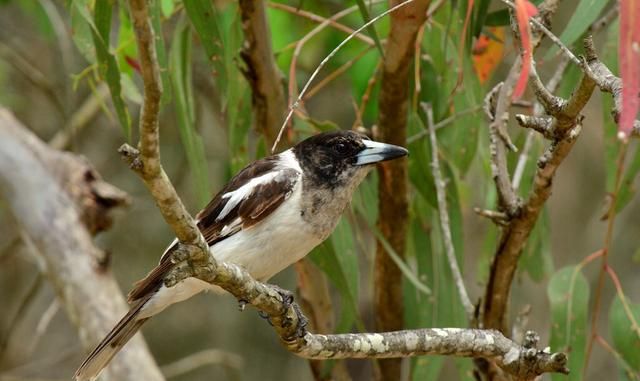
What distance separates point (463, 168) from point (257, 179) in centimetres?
68

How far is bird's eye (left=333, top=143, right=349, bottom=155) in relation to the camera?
285 centimetres

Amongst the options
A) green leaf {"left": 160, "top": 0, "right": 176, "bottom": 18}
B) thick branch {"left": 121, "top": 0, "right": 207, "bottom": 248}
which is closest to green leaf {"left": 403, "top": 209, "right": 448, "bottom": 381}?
green leaf {"left": 160, "top": 0, "right": 176, "bottom": 18}

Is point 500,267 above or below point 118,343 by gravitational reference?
above

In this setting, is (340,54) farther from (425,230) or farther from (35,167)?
(35,167)

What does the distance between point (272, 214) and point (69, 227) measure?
4.08 feet

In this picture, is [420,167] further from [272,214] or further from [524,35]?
[524,35]

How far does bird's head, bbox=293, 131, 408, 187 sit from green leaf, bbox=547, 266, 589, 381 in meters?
0.66

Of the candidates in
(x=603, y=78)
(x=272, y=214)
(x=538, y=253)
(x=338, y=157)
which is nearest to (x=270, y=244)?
(x=272, y=214)

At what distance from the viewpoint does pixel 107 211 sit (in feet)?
12.2

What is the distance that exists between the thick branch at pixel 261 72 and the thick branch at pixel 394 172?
33 cm

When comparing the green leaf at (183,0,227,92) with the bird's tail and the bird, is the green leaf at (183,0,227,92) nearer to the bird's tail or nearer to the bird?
the bird

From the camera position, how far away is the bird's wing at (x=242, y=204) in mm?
2656

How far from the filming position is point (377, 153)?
2727mm

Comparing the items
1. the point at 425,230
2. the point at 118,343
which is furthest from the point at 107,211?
the point at 425,230
